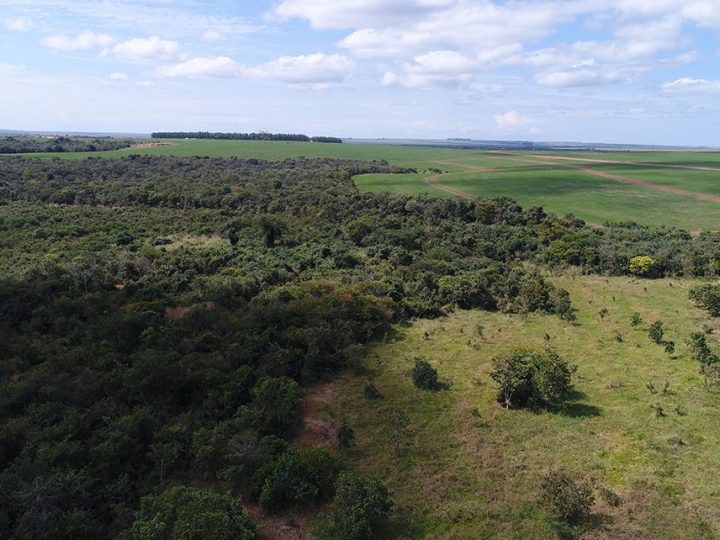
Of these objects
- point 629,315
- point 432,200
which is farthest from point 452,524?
point 432,200

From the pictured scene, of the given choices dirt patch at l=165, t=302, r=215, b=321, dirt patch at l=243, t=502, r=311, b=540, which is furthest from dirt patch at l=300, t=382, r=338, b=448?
dirt patch at l=165, t=302, r=215, b=321

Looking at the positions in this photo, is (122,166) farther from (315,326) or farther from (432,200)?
(315,326)

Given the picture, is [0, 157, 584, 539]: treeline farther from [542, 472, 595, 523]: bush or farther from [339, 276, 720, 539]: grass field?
[542, 472, 595, 523]: bush

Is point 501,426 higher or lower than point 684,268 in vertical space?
lower

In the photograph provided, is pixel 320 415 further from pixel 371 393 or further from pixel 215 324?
pixel 215 324

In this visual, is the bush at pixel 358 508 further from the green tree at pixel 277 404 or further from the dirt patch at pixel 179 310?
the dirt patch at pixel 179 310

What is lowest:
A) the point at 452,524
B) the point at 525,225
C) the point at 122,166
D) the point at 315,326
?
the point at 452,524
